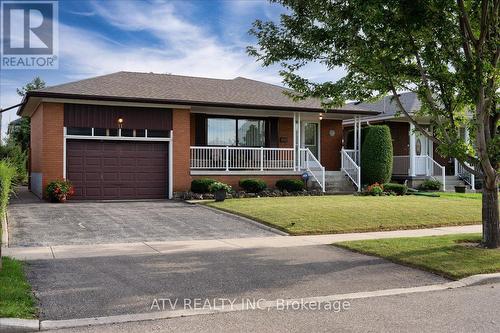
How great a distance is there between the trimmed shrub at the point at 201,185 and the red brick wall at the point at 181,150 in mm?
573

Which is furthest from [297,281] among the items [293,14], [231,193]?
[231,193]

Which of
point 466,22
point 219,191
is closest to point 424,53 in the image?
point 466,22

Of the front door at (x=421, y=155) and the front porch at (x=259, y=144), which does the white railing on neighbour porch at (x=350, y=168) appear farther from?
the front door at (x=421, y=155)

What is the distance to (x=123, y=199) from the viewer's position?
2039cm

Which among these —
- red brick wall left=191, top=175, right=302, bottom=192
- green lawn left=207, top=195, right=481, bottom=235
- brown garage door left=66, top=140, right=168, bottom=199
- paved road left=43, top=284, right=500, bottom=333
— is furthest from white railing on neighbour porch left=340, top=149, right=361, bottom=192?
paved road left=43, top=284, right=500, bottom=333

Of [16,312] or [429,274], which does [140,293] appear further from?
[429,274]

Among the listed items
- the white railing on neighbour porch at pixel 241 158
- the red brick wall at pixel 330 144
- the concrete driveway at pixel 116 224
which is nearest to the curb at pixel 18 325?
the concrete driveway at pixel 116 224

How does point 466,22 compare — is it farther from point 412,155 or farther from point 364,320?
point 412,155

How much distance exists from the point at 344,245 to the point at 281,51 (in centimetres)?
461

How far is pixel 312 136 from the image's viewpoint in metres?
26.2

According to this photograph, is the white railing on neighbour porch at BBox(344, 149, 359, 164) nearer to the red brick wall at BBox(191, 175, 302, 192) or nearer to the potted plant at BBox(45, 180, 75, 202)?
the red brick wall at BBox(191, 175, 302, 192)

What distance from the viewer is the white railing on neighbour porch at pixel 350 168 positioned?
936 inches

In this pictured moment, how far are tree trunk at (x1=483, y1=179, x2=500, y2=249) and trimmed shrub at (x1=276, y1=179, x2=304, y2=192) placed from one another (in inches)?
455

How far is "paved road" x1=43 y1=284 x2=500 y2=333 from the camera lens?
19.3 feet
